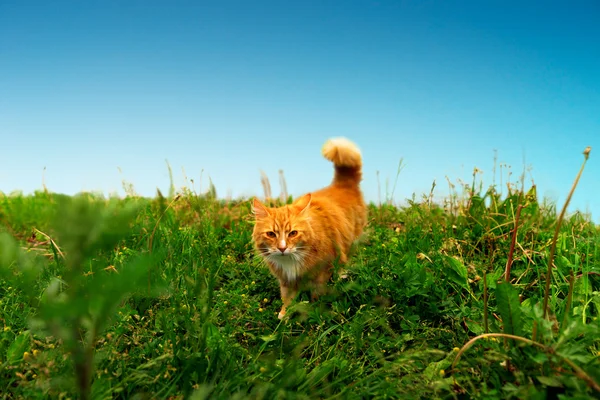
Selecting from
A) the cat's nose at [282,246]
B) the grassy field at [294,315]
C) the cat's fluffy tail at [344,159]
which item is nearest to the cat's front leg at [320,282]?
the grassy field at [294,315]

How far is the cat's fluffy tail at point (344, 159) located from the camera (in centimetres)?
546

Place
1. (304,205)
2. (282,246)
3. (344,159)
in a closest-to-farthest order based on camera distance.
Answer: (282,246) < (304,205) < (344,159)

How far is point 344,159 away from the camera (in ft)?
18.0

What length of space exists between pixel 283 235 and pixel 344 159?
78.1 inches

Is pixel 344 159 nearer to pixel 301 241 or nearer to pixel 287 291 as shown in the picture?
pixel 301 241

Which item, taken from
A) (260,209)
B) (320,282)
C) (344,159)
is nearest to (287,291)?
(320,282)

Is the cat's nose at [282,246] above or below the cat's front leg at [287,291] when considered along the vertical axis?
above

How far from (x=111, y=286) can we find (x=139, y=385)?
66.4 inches

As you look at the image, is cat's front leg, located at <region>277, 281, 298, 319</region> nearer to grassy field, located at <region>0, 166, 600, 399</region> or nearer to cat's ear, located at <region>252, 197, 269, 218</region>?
grassy field, located at <region>0, 166, 600, 399</region>

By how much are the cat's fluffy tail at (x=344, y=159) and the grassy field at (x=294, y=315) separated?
1017 millimetres

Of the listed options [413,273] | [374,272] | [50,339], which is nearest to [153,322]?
[50,339]

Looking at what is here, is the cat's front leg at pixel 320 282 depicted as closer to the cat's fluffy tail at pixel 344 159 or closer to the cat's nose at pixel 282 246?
the cat's nose at pixel 282 246

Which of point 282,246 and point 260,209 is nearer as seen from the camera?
point 282,246

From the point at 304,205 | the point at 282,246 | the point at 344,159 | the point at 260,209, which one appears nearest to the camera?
the point at 282,246
